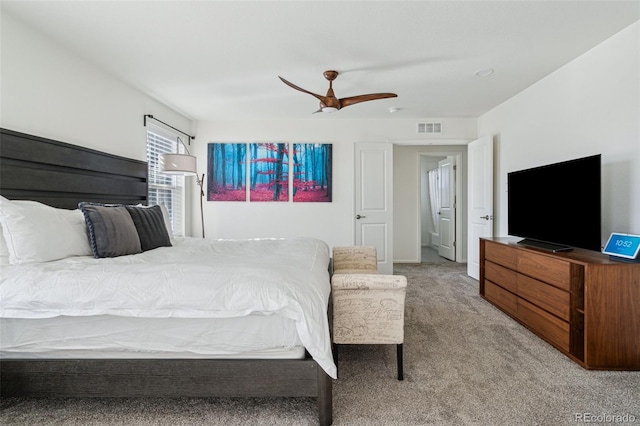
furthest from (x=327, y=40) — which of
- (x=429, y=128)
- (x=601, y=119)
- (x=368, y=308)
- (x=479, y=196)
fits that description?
(x=479, y=196)

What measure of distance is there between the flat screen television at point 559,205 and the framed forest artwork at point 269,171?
10.1 feet

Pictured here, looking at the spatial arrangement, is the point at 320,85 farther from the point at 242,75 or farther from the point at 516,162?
the point at 516,162

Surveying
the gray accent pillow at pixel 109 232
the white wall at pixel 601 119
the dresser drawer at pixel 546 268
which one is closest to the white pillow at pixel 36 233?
the gray accent pillow at pixel 109 232

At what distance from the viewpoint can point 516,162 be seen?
3857 mm

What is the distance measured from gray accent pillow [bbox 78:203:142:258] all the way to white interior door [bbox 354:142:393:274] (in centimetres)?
329

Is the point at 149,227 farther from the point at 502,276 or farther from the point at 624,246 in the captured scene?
the point at 624,246

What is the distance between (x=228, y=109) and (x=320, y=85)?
62.6 inches

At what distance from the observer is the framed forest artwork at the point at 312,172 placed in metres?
4.89

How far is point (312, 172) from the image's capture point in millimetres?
4902

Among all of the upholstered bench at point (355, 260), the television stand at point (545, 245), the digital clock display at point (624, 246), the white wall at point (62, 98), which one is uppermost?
the white wall at point (62, 98)

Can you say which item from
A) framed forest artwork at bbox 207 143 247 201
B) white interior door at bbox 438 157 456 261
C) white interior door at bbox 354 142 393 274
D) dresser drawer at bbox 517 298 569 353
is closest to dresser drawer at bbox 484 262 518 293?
dresser drawer at bbox 517 298 569 353

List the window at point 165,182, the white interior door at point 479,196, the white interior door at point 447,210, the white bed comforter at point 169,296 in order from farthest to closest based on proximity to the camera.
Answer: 1. the white interior door at point 447,210
2. the white interior door at point 479,196
3. the window at point 165,182
4. the white bed comforter at point 169,296

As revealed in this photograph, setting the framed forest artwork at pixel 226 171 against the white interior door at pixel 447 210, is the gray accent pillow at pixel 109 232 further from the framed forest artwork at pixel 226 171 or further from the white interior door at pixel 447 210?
the white interior door at pixel 447 210

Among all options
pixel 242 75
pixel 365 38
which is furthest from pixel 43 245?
pixel 365 38
